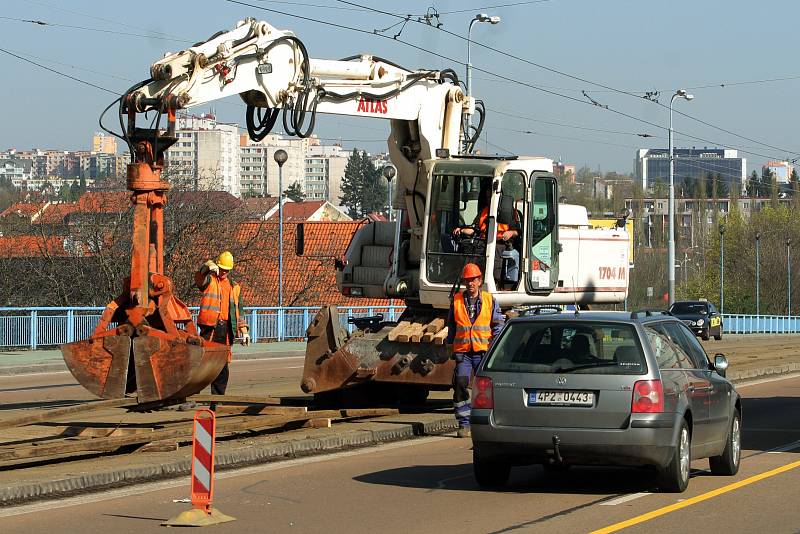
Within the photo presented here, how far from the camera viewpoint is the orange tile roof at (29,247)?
43312 mm

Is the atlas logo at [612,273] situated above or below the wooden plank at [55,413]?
above

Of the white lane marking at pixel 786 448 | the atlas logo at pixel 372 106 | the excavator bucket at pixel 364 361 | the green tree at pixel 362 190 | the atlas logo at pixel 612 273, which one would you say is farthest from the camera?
the green tree at pixel 362 190

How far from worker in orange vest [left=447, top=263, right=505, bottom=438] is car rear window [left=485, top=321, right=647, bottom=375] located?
9.43ft

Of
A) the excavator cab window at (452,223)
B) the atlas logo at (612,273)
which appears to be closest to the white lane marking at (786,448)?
the excavator cab window at (452,223)

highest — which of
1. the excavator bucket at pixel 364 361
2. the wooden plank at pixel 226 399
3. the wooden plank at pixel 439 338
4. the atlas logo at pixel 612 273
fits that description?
the atlas logo at pixel 612 273

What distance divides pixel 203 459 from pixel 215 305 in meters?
7.82

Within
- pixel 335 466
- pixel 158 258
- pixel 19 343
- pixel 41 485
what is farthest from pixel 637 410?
pixel 19 343

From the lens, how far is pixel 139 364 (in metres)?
13.6

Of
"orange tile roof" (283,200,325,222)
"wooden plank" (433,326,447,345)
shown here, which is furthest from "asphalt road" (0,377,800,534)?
"orange tile roof" (283,200,325,222)

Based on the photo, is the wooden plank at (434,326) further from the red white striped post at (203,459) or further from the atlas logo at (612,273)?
the red white striped post at (203,459)

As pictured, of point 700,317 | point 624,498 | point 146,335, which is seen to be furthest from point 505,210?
point 700,317

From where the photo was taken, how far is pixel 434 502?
10578 mm

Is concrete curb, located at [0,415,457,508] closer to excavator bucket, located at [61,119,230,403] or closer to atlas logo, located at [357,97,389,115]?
excavator bucket, located at [61,119,230,403]

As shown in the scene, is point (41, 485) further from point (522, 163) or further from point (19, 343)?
point (19, 343)
